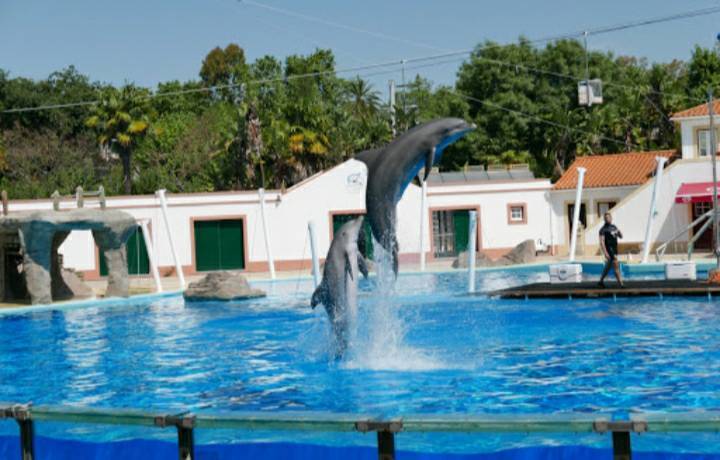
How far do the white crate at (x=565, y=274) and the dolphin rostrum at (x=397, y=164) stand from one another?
11.9 metres

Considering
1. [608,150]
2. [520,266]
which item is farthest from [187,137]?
[520,266]

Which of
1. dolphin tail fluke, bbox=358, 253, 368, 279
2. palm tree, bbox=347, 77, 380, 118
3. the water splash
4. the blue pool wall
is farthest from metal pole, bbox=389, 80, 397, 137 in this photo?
the blue pool wall

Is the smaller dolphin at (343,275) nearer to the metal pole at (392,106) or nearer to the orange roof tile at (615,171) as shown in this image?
the orange roof tile at (615,171)

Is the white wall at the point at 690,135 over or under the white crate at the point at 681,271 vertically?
over

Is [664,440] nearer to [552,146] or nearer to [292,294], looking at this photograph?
[292,294]

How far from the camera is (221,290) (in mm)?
24000

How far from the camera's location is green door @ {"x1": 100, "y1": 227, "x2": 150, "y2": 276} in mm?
35438

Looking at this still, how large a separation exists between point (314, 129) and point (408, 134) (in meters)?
31.8

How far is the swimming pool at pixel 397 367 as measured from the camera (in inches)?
241

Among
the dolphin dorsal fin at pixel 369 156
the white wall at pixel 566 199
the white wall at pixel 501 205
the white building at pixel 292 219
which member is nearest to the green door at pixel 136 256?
the white building at pixel 292 219

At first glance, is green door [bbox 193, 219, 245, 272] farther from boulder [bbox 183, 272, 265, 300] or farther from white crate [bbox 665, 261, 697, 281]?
white crate [bbox 665, 261, 697, 281]

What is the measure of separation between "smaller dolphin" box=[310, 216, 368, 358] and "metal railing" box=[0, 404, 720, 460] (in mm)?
5780

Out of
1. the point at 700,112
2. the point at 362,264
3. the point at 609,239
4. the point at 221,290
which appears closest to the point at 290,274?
the point at 221,290

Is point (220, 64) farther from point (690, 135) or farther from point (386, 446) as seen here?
point (386, 446)
